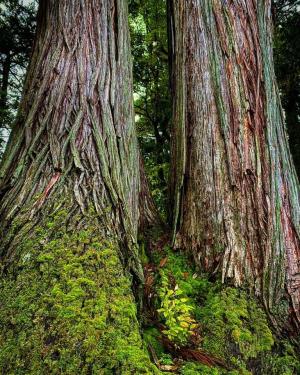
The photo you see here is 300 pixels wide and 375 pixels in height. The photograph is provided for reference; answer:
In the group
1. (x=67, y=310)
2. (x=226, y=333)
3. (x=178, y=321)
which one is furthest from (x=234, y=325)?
(x=67, y=310)

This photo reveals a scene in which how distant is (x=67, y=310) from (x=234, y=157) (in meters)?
1.77

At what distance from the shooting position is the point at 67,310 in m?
1.75

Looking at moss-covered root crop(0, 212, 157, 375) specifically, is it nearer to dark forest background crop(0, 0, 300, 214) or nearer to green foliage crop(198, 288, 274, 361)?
green foliage crop(198, 288, 274, 361)

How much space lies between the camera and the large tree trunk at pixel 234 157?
2617 millimetres

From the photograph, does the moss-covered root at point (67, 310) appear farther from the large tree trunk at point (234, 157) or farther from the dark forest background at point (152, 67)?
the dark forest background at point (152, 67)

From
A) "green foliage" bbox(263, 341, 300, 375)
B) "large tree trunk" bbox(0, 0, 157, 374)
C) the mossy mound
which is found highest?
"large tree trunk" bbox(0, 0, 157, 374)

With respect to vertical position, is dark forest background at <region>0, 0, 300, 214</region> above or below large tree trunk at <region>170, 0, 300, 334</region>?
above

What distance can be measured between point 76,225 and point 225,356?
1156 millimetres

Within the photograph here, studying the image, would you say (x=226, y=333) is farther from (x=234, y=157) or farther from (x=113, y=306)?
(x=234, y=157)

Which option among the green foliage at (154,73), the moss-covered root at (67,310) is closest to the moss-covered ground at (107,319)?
the moss-covered root at (67,310)

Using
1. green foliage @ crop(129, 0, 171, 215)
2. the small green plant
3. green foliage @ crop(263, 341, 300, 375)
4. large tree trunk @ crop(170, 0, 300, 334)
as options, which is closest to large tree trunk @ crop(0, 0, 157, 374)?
the small green plant

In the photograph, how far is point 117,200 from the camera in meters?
2.43

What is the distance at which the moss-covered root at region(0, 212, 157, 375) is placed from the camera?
5.27ft

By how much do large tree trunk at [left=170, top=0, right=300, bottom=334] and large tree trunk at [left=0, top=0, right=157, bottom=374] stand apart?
0.49m
